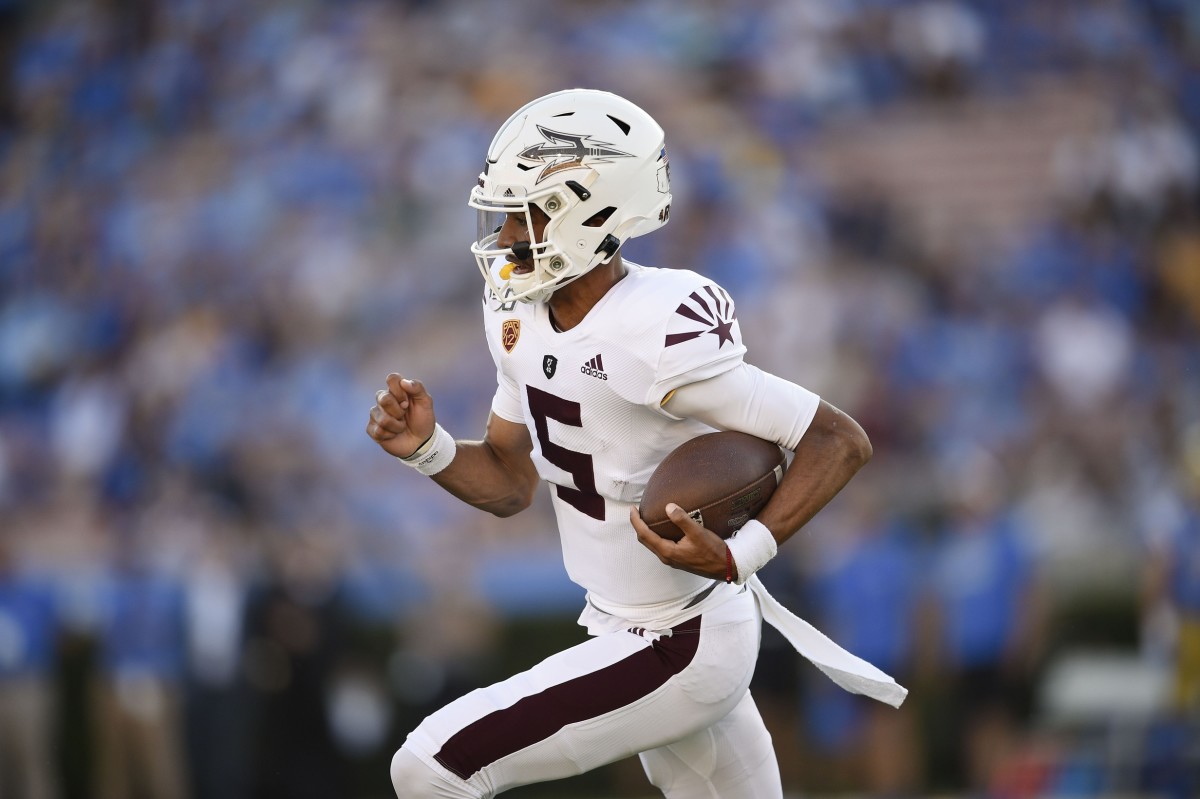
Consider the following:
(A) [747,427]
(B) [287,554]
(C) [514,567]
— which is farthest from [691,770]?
(C) [514,567]

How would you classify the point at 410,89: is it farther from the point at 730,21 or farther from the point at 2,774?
the point at 2,774

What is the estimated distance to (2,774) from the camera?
8039 mm

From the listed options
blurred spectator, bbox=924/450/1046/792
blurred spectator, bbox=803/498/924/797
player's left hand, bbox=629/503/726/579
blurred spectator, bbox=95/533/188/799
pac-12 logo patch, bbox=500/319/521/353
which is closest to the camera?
player's left hand, bbox=629/503/726/579

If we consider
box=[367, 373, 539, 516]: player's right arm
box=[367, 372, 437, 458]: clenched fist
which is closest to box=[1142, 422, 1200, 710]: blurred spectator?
box=[367, 373, 539, 516]: player's right arm

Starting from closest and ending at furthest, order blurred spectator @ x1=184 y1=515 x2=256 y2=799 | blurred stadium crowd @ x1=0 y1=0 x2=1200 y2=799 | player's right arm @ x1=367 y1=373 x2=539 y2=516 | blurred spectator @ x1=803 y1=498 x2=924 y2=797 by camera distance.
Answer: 1. player's right arm @ x1=367 y1=373 x2=539 y2=516
2. blurred spectator @ x1=803 y1=498 x2=924 y2=797
3. blurred stadium crowd @ x1=0 y1=0 x2=1200 y2=799
4. blurred spectator @ x1=184 y1=515 x2=256 y2=799

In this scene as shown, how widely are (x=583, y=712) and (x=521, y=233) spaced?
103 cm

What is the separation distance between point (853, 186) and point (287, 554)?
5138 mm

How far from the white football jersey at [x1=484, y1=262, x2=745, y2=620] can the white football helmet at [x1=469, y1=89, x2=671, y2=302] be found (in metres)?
0.11

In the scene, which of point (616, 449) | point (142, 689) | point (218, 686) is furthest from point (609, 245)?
point (142, 689)

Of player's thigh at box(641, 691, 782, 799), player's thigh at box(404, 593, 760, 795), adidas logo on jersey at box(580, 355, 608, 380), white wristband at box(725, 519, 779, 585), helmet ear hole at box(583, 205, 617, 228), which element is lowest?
player's thigh at box(641, 691, 782, 799)

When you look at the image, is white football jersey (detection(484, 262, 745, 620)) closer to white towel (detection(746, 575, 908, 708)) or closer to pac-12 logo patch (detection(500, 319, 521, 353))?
pac-12 logo patch (detection(500, 319, 521, 353))

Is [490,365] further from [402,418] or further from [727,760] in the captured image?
[727,760]

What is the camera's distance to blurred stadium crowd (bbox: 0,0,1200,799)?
25.1ft

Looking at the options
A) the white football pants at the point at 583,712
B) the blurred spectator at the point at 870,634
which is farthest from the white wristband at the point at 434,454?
the blurred spectator at the point at 870,634
